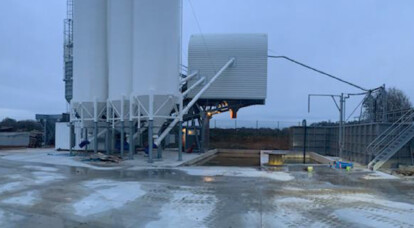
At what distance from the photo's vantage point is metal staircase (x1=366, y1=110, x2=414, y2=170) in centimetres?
1880

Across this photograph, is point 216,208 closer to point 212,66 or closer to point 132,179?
point 132,179

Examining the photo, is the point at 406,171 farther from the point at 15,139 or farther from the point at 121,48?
the point at 15,139

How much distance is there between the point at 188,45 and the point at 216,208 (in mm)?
22854

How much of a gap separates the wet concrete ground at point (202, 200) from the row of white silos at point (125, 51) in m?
7.41

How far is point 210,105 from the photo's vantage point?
109ft

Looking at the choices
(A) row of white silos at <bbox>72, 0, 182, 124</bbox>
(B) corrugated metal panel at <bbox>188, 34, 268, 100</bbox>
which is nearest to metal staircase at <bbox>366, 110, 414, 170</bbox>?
(B) corrugated metal panel at <bbox>188, 34, 268, 100</bbox>

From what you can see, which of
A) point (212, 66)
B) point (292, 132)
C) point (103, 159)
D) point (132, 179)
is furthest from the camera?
point (292, 132)

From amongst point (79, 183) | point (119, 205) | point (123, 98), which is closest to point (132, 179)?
point (79, 183)

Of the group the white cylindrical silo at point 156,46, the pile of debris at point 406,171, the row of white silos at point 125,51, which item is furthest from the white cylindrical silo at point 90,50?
the pile of debris at point 406,171

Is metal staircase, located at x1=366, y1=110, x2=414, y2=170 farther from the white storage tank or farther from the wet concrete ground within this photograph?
the white storage tank

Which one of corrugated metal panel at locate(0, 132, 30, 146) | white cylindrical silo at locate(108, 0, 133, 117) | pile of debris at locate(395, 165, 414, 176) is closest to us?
pile of debris at locate(395, 165, 414, 176)

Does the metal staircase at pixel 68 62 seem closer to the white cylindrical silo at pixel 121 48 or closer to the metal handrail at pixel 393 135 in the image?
the white cylindrical silo at pixel 121 48

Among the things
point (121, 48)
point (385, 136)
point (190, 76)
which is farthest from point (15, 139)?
point (385, 136)

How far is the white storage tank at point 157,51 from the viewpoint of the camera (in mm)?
21766
